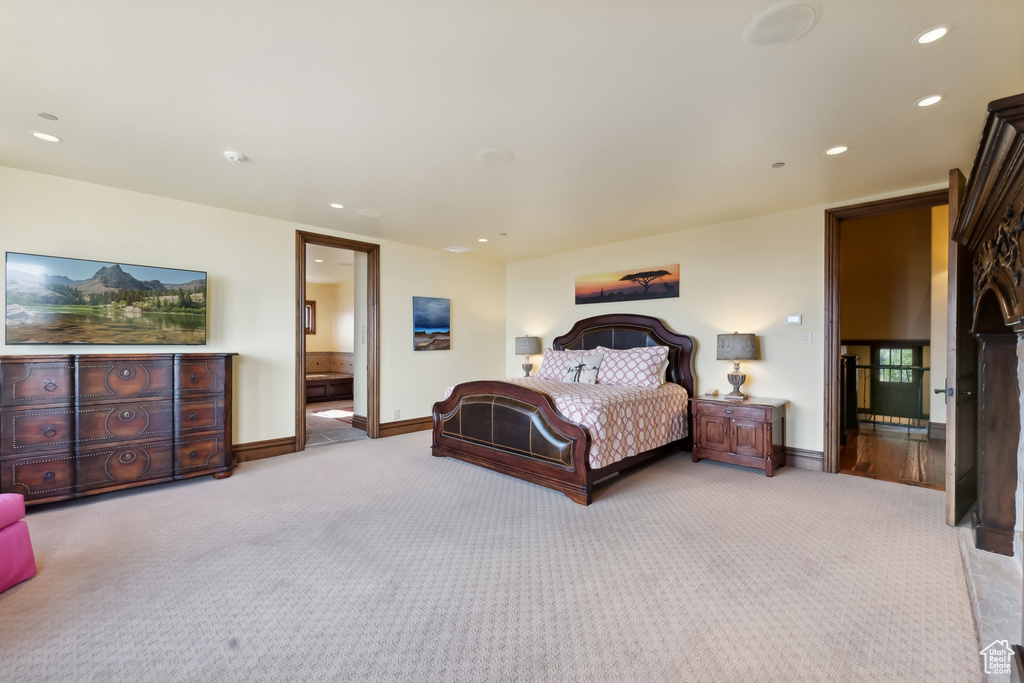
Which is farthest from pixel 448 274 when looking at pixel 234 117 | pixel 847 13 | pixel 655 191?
pixel 847 13

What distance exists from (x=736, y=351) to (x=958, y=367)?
172 cm

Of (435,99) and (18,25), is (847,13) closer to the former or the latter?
(435,99)

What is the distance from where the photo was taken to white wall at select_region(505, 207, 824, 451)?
13.7 ft

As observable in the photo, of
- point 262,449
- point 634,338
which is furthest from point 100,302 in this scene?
point 634,338

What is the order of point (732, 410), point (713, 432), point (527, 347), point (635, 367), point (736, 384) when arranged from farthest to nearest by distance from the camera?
point (527, 347) → point (635, 367) → point (736, 384) → point (713, 432) → point (732, 410)

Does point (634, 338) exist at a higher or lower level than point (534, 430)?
higher

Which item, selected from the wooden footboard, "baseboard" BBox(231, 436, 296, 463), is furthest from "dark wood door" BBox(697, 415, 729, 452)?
"baseboard" BBox(231, 436, 296, 463)

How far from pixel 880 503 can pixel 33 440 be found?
602 cm

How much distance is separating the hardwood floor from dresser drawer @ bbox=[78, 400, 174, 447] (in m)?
5.89

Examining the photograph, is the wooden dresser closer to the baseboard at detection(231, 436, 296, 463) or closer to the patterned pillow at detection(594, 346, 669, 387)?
the baseboard at detection(231, 436, 296, 463)

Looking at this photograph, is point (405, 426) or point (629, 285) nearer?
point (629, 285)

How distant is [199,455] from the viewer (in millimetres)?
3762

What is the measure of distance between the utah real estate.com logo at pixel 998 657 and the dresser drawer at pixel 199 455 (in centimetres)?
484

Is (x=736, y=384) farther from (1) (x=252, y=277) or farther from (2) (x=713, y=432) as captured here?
(1) (x=252, y=277)
